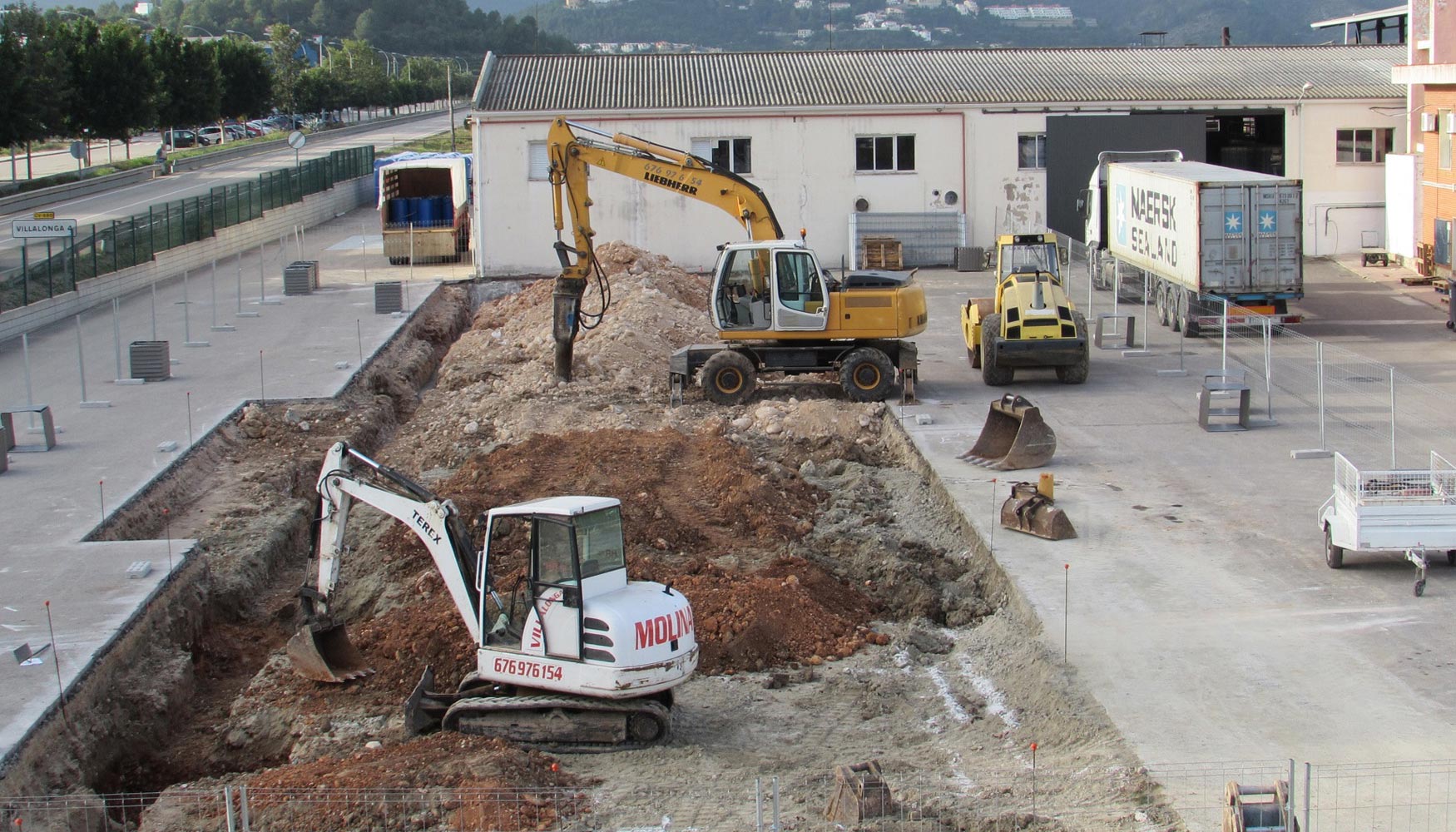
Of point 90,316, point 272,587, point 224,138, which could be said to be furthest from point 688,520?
point 224,138

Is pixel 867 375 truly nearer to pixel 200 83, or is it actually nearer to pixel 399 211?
pixel 399 211

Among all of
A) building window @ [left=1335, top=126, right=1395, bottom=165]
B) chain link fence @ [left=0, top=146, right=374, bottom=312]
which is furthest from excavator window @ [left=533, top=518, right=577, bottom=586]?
building window @ [left=1335, top=126, right=1395, bottom=165]

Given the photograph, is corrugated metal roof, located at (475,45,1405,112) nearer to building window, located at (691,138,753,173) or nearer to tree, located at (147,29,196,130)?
building window, located at (691,138,753,173)

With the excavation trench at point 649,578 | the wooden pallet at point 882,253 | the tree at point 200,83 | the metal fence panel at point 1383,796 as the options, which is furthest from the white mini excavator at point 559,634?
the tree at point 200,83

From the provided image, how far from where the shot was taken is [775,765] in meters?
11.4

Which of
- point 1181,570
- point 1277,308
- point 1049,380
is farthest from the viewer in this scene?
point 1277,308

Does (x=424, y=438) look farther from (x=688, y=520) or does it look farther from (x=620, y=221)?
(x=620, y=221)

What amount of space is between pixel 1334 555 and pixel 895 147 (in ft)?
88.7

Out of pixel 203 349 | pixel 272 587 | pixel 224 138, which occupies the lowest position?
pixel 272 587

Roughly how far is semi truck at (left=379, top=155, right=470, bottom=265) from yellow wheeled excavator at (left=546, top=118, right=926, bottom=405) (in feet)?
55.8

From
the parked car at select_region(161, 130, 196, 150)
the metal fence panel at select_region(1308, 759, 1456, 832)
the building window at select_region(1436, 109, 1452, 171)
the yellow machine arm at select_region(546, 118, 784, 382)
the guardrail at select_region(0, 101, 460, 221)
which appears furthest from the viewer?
the parked car at select_region(161, 130, 196, 150)

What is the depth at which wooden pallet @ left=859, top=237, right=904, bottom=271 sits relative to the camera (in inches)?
1540

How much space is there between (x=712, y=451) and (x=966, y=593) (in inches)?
230

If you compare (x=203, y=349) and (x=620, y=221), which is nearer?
(x=203, y=349)
